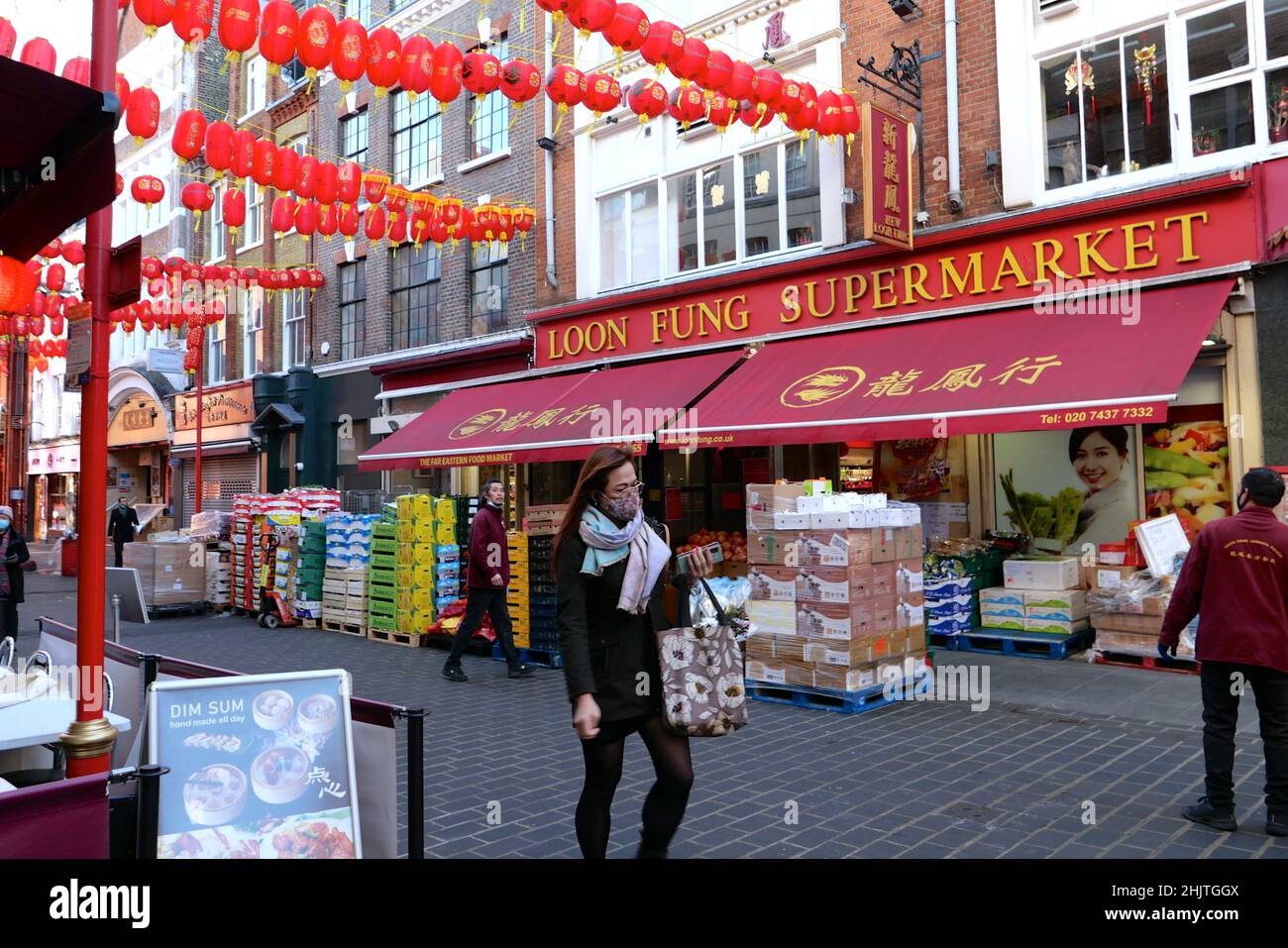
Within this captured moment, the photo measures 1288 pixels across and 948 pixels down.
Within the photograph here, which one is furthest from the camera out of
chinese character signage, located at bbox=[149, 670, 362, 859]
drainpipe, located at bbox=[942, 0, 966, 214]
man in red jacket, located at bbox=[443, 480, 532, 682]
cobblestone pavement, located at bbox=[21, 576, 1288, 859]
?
drainpipe, located at bbox=[942, 0, 966, 214]

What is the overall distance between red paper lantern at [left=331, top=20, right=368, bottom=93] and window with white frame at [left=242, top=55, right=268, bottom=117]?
62.4 ft

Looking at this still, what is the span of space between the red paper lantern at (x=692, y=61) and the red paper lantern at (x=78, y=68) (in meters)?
5.11

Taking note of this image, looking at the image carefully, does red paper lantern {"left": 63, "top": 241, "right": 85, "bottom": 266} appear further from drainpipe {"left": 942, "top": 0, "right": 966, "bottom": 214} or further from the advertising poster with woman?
the advertising poster with woman

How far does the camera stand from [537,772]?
20.0 feet

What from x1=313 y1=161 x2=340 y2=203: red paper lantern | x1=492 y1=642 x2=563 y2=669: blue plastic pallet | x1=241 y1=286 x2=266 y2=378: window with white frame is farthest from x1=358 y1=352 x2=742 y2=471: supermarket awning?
x1=241 y1=286 x2=266 y2=378: window with white frame

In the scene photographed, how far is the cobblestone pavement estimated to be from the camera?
471 centimetres

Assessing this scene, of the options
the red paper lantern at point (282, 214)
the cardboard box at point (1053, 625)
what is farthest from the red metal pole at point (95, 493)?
the red paper lantern at point (282, 214)

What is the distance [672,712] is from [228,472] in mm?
24331

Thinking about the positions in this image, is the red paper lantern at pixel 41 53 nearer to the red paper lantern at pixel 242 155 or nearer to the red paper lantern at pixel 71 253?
the red paper lantern at pixel 242 155

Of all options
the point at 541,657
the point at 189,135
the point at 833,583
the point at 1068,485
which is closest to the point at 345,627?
the point at 541,657

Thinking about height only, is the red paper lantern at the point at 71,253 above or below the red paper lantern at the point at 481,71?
below

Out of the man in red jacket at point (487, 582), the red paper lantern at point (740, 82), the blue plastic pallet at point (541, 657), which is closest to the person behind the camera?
the red paper lantern at point (740, 82)

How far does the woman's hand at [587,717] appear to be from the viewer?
3586 mm
